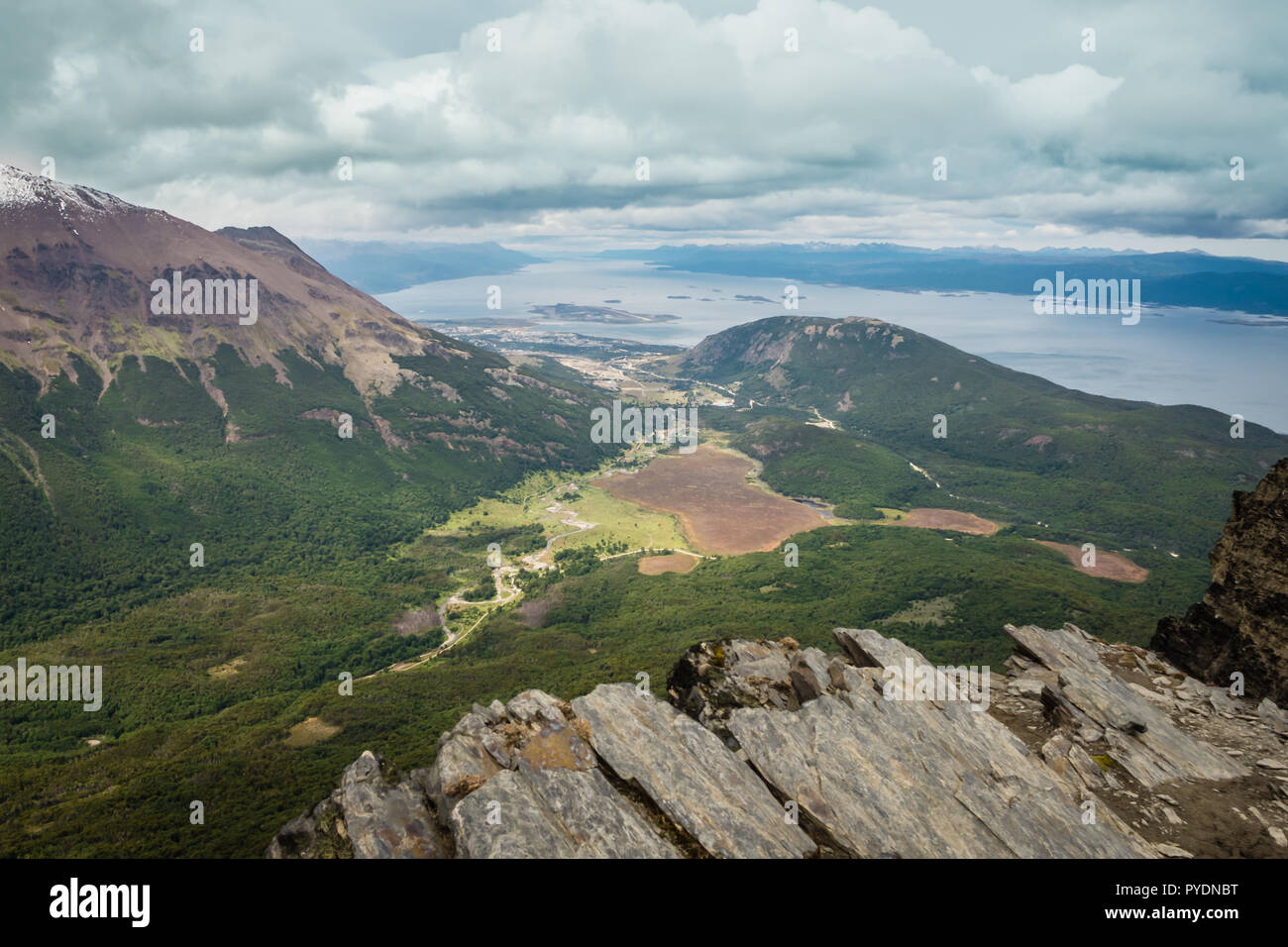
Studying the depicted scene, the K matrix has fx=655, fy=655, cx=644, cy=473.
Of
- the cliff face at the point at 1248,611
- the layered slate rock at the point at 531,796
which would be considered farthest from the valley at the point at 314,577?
the cliff face at the point at 1248,611

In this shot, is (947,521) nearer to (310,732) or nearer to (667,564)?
(667,564)

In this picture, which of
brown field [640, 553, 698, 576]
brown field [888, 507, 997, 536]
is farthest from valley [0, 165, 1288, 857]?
brown field [640, 553, 698, 576]

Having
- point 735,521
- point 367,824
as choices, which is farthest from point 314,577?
point 367,824

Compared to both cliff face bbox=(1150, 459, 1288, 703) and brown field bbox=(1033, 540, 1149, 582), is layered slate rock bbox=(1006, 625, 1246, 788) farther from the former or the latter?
brown field bbox=(1033, 540, 1149, 582)

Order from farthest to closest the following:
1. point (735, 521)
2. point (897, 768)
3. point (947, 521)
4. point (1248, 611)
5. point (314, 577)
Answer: point (735, 521) < point (947, 521) < point (314, 577) < point (1248, 611) < point (897, 768)

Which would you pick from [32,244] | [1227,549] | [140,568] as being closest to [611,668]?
[1227,549]
